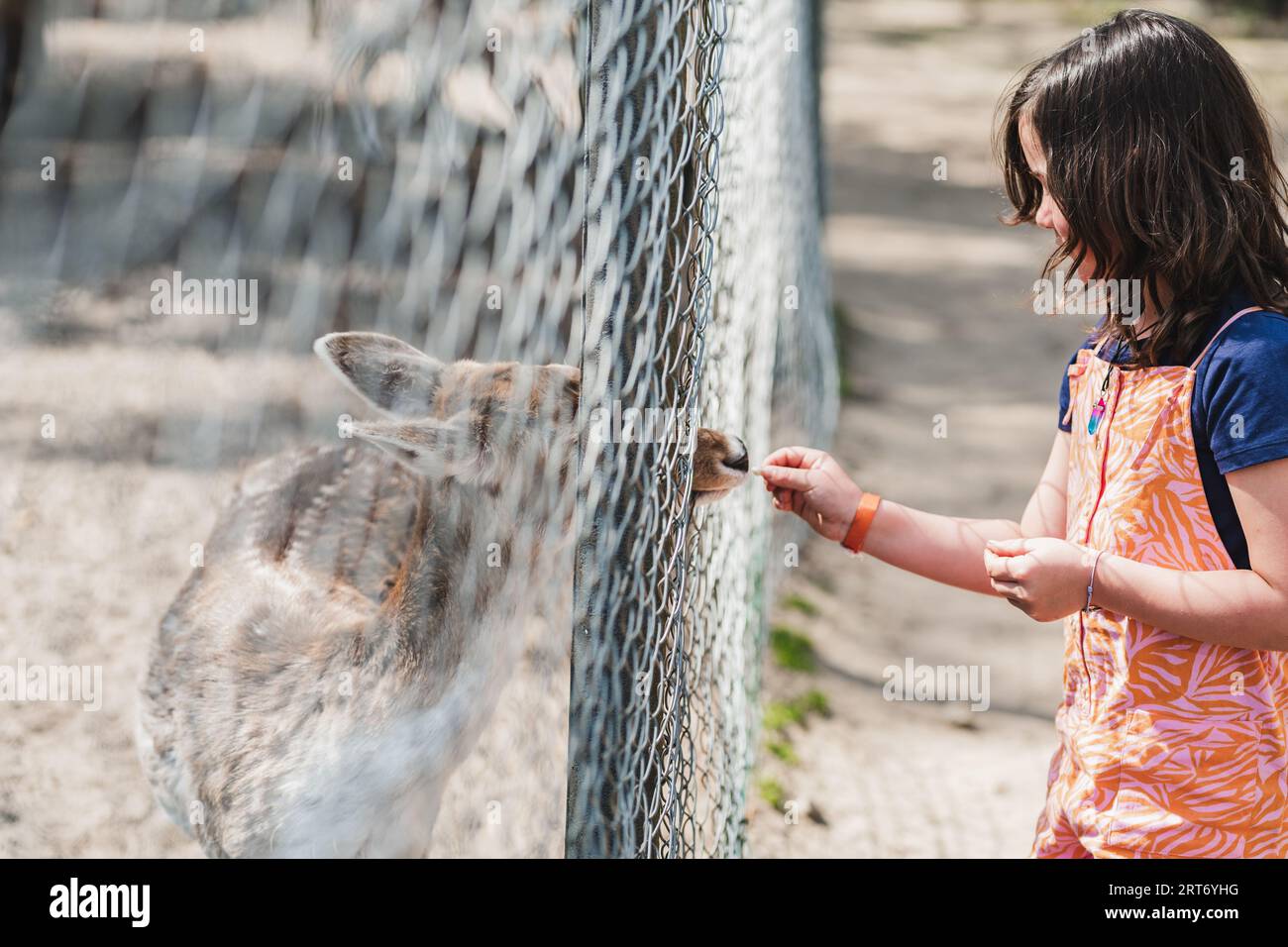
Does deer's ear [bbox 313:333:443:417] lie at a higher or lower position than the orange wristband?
higher

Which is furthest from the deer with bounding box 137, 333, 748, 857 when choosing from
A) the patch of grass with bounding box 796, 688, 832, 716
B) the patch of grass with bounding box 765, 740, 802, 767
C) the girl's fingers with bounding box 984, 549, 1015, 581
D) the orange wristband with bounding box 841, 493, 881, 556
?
the patch of grass with bounding box 796, 688, 832, 716

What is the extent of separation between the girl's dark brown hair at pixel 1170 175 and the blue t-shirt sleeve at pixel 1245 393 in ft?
0.19

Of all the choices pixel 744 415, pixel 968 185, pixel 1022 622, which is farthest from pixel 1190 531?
pixel 968 185

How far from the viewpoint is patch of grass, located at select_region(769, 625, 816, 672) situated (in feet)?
14.6

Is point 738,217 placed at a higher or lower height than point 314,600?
higher

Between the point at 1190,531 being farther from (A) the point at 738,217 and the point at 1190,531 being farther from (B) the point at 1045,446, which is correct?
(B) the point at 1045,446

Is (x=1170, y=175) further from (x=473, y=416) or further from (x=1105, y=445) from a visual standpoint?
(x=473, y=416)

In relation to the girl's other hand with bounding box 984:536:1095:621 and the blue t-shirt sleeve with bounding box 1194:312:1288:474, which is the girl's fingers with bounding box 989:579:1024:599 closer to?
the girl's other hand with bounding box 984:536:1095:621

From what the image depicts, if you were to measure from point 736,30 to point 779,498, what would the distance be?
111 cm

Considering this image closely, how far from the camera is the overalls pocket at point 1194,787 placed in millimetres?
1822

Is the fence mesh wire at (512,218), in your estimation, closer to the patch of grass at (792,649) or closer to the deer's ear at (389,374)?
the deer's ear at (389,374)

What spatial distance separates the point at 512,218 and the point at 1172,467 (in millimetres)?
1021

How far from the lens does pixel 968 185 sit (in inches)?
447

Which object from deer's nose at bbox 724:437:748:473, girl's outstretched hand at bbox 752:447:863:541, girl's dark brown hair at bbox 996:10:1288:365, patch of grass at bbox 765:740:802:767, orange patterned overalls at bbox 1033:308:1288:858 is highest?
girl's dark brown hair at bbox 996:10:1288:365
